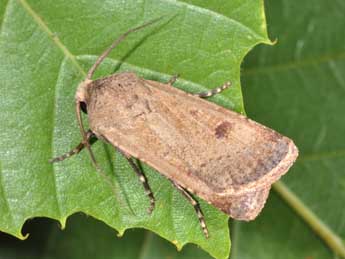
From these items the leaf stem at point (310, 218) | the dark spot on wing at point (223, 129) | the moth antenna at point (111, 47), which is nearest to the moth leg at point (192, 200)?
the dark spot on wing at point (223, 129)

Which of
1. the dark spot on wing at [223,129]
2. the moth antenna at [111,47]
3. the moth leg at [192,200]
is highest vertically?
the moth antenna at [111,47]

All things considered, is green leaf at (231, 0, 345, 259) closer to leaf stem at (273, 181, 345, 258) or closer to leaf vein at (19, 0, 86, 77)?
leaf stem at (273, 181, 345, 258)

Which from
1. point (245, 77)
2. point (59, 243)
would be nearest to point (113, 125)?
point (245, 77)

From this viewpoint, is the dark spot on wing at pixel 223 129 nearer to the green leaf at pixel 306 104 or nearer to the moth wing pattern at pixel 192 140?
the moth wing pattern at pixel 192 140

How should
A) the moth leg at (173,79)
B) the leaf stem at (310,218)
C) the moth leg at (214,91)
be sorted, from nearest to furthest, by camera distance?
the moth leg at (214,91)
the moth leg at (173,79)
the leaf stem at (310,218)

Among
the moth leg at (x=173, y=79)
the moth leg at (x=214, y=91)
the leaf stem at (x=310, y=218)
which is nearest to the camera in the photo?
the moth leg at (x=214, y=91)

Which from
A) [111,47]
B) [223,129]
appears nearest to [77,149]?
[111,47]

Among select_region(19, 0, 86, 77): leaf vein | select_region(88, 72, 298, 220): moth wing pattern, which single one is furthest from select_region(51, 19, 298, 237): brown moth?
select_region(19, 0, 86, 77): leaf vein
